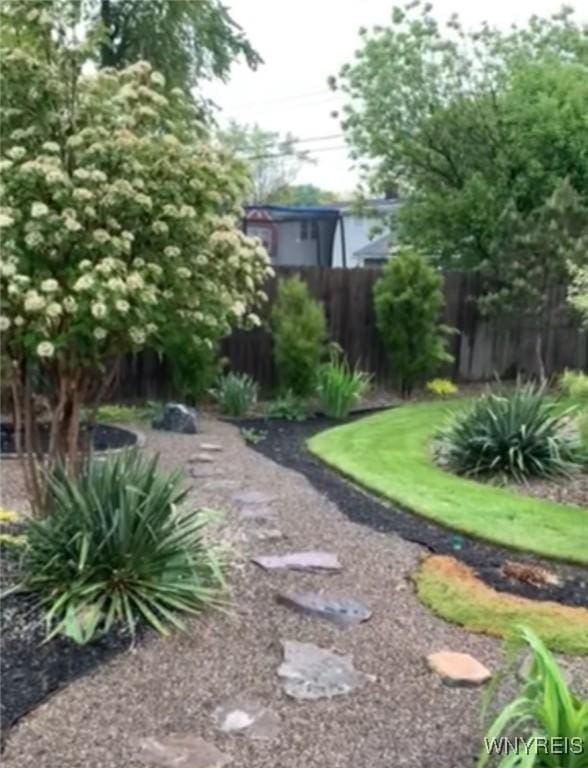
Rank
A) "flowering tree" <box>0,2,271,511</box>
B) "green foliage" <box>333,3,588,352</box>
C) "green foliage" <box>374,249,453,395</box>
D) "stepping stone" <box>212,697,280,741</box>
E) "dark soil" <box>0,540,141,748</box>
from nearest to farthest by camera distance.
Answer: "stepping stone" <box>212,697,280,741</box>, "dark soil" <box>0,540,141,748</box>, "flowering tree" <box>0,2,271,511</box>, "green foliage" <box>374,249,453,395</box>, "green foliage" <box>333,3,588,352</box>

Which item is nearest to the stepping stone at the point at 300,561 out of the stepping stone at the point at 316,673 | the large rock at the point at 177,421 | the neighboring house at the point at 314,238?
the stepping stone at the point at 316,673

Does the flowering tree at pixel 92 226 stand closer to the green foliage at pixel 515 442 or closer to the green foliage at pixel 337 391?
the green foliage at pixel 515 442

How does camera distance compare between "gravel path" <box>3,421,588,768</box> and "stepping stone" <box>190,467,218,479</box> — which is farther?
"stepping stone" <box>190,467,218,479</box>

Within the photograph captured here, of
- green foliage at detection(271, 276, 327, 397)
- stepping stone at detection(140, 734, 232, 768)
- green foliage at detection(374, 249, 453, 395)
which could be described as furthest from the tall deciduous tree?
stepping stone at detection(140, 734, 232, 768)

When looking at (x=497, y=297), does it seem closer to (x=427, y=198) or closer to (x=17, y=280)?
(x=427, y=198)

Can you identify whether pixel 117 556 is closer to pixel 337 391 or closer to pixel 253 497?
pixel 253 497

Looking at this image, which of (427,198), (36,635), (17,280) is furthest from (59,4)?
(427,198)

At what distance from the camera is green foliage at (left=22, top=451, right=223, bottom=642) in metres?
3.75

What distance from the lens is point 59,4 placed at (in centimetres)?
460

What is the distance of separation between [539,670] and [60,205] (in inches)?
112

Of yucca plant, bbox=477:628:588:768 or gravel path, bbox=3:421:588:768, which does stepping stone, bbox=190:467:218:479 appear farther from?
yucca plant, bbox=477:628:588:768

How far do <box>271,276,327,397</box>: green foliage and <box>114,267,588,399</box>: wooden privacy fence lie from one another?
1.20ft

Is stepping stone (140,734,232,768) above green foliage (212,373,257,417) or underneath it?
underneath

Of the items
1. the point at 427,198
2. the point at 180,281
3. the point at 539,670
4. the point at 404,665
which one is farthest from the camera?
the point at 427,198
